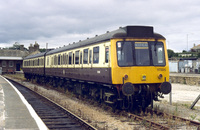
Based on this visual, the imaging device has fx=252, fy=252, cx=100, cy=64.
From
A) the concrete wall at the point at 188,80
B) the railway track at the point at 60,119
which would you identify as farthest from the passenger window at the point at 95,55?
the concrete wall at the point at 188,80

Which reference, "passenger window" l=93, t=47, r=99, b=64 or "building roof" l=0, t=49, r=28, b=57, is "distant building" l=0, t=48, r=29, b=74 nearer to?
"building roof" l=0, t=49, r=28, b=57

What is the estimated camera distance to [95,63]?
1141 centimetres

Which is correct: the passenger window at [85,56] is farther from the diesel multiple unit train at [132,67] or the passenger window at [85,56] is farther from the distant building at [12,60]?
the distant building at [12,60]

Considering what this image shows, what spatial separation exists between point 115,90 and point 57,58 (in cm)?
1018

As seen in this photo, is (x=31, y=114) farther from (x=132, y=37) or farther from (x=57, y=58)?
(x=57, y=58)

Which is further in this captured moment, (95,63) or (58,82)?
(58,82)

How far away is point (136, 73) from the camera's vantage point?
380 inches

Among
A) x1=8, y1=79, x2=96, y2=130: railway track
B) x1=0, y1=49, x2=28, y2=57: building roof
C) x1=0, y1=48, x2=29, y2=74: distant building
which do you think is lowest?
x1=8, y1=79, x2=96, y2=130: railway track

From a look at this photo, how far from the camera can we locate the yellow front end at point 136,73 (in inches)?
373

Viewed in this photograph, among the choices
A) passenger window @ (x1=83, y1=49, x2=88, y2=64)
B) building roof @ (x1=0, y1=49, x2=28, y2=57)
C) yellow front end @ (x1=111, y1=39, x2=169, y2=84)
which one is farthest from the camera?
building roof @ (x1=0, y1=49, x2=28, y2=57)

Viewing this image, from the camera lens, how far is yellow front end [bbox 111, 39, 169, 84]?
9.46 meters

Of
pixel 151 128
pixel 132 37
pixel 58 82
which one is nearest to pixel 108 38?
pixel 132 37

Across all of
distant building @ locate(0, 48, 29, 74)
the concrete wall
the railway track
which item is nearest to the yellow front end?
the railway track

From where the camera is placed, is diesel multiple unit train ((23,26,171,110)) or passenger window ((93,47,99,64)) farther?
passenger window ((93,47,99,64))
